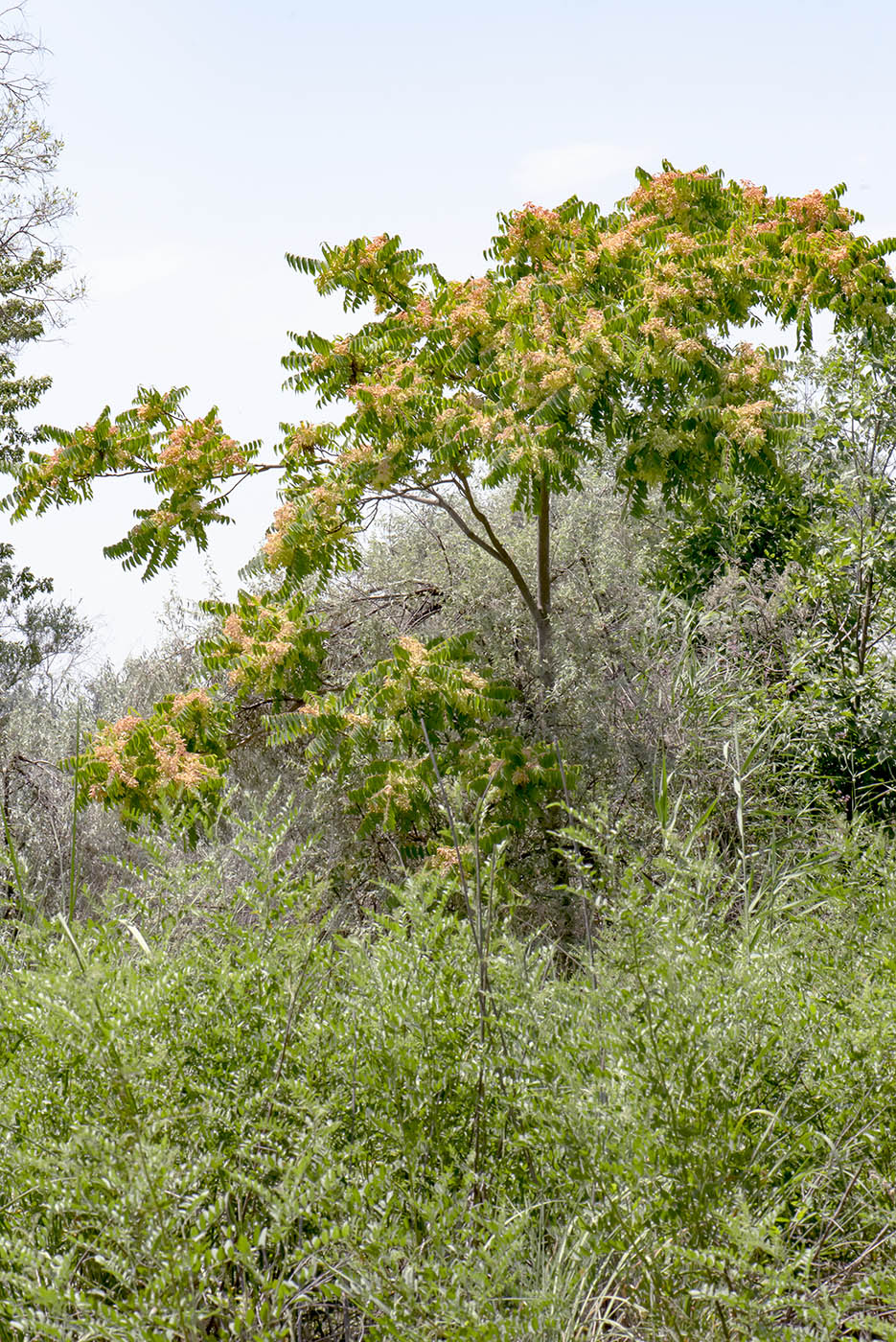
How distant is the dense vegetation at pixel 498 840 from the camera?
5.38ft

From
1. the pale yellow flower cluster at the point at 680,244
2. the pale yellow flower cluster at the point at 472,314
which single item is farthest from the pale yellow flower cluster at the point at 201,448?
the pale yellow flower cluster at the point at 680,244

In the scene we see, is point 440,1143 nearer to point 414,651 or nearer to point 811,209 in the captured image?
point 414,651

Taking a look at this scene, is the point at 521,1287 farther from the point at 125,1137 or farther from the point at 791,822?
the point at 791,822

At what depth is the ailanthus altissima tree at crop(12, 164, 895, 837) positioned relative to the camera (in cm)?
549

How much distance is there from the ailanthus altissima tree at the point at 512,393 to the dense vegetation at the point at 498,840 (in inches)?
1.1

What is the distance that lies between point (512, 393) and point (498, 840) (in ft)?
7.05

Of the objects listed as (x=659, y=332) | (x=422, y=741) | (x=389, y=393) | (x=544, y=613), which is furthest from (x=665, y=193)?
(x=422, y=741)

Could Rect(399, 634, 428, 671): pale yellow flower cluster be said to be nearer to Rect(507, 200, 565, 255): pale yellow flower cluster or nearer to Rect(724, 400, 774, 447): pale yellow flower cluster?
Rect(724, 400, 774, 447): pale yellow flower cluster

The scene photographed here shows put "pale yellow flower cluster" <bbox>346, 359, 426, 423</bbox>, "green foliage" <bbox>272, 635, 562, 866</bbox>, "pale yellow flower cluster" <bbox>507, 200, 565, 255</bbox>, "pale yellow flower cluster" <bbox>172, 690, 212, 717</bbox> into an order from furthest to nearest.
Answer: "pale yellow flower cluster" <bbox>507, 200, 565, 255</bbox> → "pale yellow flower cluster" <bbox>172, 690, 212, 717</bbox> → "pale yellow flower cluster" <bbox>346, 359, 426, 423</bbox> → "green foliage" <bbox>272, 635, 562, 866</bbox>

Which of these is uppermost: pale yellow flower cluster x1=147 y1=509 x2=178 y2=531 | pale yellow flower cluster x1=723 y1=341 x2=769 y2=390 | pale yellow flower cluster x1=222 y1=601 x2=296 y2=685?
pale yellow flower cluster x1=723 y1=341 x2=769 y2=390

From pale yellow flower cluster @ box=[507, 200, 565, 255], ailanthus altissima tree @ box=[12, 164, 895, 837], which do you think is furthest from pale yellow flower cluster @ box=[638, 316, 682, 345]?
pale yellow flower cluster @ box=[507, 200, 565, 255]

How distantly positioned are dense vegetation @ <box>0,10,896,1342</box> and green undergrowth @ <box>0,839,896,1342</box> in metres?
0.01

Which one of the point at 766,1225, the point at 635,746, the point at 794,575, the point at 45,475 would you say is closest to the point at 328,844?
the point at 635,746

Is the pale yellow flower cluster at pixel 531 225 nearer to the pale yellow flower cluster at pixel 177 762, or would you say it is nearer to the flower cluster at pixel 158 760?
the flower cluster at pixel 158 760
